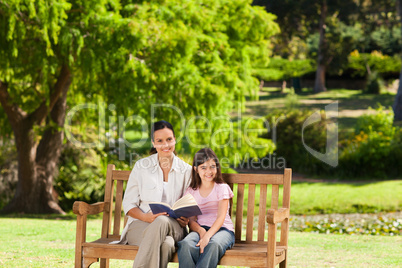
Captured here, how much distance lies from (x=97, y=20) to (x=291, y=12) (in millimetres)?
20633

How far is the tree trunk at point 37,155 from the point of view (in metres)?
11.3

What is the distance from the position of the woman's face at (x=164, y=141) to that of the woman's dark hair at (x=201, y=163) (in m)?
0.23

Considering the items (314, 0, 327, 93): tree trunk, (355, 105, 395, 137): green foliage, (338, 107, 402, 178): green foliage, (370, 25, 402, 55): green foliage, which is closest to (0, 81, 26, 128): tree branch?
(338, 107, 402, 178): green foliage

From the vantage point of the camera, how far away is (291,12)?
93.1 feet

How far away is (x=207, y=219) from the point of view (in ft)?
14.0

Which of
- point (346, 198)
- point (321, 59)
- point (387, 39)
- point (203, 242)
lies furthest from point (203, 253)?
point (387, 39)

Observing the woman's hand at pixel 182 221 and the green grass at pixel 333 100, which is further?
the green grass at pixel 333 100

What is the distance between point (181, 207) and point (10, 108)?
807 centimetres

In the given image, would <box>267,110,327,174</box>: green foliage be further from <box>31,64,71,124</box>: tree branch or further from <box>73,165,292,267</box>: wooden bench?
<box>73,165,292,267</box>: wooden bench

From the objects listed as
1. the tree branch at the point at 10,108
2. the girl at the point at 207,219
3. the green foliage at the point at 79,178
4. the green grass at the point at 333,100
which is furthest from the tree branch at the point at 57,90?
the green grass at the point at 333,100

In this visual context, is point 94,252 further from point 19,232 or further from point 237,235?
point 19,232

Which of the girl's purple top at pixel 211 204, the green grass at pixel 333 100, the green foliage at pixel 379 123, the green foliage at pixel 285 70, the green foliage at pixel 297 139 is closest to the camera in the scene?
the girl's purple top at pixel 211 204

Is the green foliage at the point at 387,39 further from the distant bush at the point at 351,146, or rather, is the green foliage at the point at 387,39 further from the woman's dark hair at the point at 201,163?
the woman's dark hair at the point at 201,163

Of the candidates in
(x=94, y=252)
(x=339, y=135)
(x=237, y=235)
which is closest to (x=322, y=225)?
(x=237, y=235)
